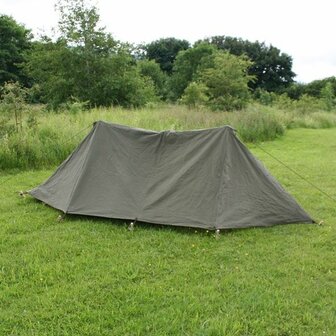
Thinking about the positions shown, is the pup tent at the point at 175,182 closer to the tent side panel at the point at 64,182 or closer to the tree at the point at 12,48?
the tent side panel at the point at 64,182

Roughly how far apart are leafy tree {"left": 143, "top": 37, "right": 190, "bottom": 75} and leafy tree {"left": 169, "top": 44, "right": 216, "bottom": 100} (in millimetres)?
12882

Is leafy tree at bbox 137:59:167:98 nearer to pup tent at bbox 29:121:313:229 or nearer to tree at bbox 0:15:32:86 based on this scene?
tree at bbox 0:15:32:86

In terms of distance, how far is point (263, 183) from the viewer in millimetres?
4895

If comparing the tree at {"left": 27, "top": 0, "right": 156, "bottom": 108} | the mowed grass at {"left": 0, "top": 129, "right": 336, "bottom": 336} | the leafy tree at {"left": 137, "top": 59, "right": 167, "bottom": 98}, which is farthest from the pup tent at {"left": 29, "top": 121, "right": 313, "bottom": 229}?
the leafy tree at {"left": 137, "top": 59, "right": 167, "bottom": 98}

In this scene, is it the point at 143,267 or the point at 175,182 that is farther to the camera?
the point at 175,182

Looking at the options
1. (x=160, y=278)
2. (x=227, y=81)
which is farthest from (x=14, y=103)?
(x=227, y=81)

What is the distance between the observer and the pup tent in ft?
15.2

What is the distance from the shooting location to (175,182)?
15.7 ft

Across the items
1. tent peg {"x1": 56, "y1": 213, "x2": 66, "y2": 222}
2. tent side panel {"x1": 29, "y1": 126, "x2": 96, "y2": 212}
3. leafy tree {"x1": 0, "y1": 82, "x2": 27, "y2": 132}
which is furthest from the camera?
leafy tree {"x1": 0, "y1": 82, "x2": 27, "y2": 132}

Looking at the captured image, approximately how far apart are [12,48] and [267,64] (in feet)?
98.6

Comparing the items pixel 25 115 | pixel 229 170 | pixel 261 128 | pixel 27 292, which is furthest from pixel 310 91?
pixel 27 292

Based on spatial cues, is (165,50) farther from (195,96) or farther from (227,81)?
(195,96)

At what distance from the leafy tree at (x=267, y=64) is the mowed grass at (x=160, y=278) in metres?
46.6

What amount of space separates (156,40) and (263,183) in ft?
164
